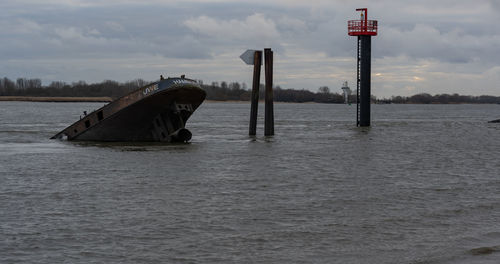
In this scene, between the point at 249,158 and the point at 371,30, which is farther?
the point at 371,30

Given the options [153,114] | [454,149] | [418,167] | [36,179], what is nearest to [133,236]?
[36,179]

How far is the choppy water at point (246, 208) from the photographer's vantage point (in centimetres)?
1138

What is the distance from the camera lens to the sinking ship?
3173 centimetres

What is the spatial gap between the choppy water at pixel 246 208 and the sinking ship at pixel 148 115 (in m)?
3.40

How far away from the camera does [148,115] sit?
32875mm

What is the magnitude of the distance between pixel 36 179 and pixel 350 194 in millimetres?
9794

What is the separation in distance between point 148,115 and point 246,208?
18129mm

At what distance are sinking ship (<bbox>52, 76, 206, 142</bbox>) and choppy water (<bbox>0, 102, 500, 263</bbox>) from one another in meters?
3.40

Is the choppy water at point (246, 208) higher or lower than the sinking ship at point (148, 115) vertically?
lower

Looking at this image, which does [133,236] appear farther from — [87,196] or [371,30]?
[371,30]

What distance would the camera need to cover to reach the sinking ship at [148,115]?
1249 inches

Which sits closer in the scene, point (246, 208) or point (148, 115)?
point (246, 208)

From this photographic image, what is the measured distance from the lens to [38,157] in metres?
28.4

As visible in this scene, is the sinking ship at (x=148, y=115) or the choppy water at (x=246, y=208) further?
the sinking ship at (x=148, y=115)
